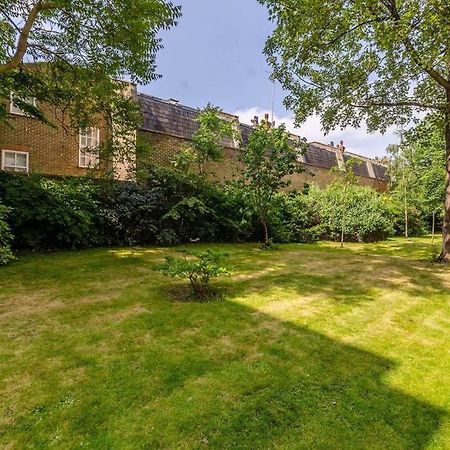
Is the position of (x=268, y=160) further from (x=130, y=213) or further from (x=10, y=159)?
(x=10, y=159)

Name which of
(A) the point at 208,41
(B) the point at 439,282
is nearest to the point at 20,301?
(B) the point at 439,282

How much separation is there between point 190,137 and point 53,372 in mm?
16266

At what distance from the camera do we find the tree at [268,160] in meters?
10.7

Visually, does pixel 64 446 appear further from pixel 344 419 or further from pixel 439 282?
pixel 439 282

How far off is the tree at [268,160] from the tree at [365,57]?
3.38 feet

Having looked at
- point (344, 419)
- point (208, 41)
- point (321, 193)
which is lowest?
point (344, 419)

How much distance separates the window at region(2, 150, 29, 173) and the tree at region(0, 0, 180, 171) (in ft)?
19.3

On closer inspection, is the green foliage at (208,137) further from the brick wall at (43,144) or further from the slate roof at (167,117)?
the brick wall at (43,144)

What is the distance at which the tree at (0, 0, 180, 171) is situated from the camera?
628 cm

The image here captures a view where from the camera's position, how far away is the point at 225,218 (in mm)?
12445

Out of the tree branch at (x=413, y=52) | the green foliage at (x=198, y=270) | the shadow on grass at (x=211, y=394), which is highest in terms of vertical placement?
the tree branch at (x=413, y=52)

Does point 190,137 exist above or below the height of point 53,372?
above

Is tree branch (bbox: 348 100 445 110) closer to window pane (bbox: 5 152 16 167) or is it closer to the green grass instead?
the green grass

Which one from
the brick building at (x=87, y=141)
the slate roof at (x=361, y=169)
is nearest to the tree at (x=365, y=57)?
the brick building at (x=87, y=141)
